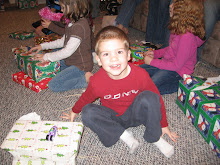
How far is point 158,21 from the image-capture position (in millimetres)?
2008

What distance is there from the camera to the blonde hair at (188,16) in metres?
1.24

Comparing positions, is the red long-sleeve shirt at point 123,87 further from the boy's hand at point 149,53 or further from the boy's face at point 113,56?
the boy's hand at point 149,53

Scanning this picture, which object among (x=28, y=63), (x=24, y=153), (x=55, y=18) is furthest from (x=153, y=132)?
(x=55, y=18)

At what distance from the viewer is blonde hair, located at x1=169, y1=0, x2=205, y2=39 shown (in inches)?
48.8

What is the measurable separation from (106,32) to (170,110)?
2.15ft

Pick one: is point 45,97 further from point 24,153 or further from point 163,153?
point 163,153

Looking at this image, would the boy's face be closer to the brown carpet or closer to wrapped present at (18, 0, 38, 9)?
the brown carpet

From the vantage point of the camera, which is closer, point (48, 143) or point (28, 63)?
point (48, 143)

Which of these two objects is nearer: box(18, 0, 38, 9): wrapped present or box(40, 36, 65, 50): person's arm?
box(40, 36, 65, 50): person's arm

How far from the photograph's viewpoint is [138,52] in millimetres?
1647

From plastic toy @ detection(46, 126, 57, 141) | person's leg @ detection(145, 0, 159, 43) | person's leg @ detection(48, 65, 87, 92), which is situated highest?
person's leg @ detection(145, 0, 159, 43)

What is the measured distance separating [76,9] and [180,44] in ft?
2.26

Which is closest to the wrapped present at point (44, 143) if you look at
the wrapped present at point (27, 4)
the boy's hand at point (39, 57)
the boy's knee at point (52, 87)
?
the boy's knee at point (52, 87)

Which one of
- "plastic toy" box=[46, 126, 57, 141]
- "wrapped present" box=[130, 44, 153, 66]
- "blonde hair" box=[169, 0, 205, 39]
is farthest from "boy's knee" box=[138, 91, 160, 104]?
"wrapped present" box=[130, 44, 153, 66]
